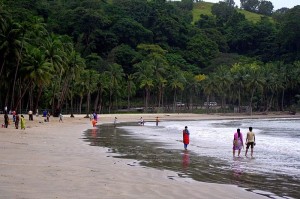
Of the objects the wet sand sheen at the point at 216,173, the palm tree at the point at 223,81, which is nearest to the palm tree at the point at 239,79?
the palm tree at the point at 223,81

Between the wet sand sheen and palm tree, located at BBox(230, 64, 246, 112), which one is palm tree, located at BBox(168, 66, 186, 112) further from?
the wet sand sheen

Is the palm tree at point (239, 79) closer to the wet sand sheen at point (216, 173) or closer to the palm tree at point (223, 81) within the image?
the palm tree at point (223, 81)

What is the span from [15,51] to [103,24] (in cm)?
8033

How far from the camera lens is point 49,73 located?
57625mm

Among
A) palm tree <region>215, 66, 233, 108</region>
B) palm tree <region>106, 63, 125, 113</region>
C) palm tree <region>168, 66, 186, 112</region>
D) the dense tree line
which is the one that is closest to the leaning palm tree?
the dense tree line

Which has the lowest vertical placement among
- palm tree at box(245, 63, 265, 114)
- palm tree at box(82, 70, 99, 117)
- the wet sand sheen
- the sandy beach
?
the wet sand sheen

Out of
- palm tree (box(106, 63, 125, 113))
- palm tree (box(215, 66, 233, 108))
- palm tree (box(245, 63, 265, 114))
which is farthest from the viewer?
palm tree (box(245, 63, 265, 114))

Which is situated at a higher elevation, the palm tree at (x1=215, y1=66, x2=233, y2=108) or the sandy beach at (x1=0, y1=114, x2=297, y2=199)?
the palm tree at (x1=215, y1=66, x2=233, y2=108)

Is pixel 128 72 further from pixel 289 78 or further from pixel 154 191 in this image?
pixel 154 191

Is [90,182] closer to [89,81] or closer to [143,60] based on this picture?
[89,81]

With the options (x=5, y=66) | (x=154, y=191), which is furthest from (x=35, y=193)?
(x=5, y=66)

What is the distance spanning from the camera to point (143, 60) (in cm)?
11356

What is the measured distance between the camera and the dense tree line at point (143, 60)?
231ft

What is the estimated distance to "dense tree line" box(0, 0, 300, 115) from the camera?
2768 inches
